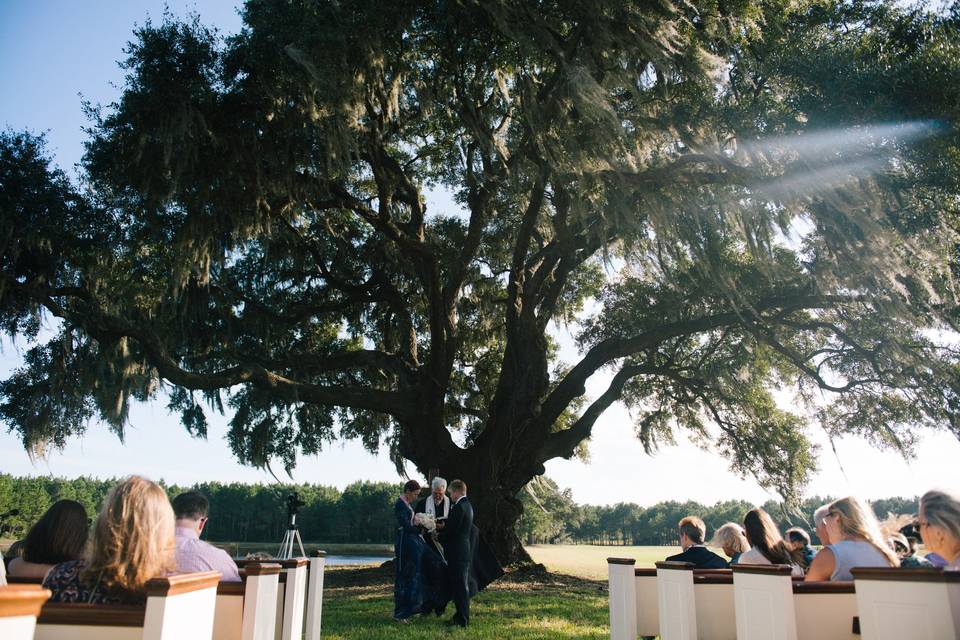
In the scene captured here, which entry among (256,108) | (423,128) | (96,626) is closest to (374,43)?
(256,108)

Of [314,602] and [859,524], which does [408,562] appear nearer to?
[314,602]

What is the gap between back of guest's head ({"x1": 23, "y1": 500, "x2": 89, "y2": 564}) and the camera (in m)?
2.96

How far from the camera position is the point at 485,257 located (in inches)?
574

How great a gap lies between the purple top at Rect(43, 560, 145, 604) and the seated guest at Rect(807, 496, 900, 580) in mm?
3401

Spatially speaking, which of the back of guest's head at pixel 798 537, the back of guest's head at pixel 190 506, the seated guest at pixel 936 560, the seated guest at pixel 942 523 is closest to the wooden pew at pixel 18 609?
the back of guest's head at pixel 190 506

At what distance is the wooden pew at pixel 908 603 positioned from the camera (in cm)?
245

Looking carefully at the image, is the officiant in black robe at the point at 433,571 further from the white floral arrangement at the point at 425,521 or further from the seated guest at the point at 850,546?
the seated guest at the point at 850,546

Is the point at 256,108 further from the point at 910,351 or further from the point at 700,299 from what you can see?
the point at 910,351

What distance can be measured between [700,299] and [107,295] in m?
11.0

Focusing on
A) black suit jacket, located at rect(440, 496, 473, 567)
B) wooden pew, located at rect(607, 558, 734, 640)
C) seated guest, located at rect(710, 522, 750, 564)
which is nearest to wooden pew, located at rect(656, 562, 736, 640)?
wooden pew, located at rect(607, 558, 734, 640)

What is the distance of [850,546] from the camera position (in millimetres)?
3461

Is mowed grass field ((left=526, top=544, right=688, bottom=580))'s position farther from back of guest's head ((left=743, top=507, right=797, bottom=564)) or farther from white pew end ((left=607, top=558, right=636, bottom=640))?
back of guest's head ((left=743, top=507, right=797, bottom=564))

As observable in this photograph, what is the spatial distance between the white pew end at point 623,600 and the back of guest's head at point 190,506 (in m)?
2.56

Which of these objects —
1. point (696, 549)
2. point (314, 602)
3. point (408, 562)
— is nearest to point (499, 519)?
point (408, 562)
